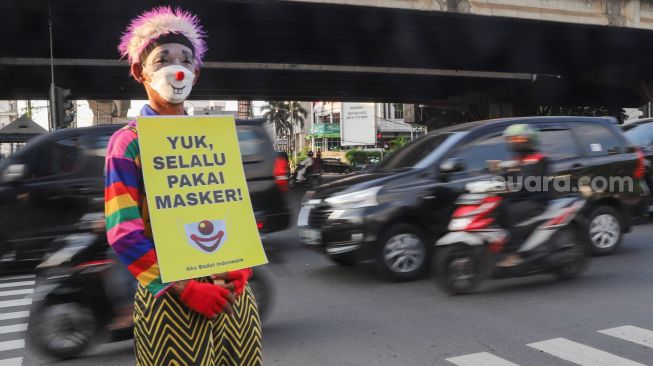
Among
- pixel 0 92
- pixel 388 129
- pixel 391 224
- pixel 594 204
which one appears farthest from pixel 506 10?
pixel 388 129

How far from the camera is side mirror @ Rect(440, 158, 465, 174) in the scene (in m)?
6.64

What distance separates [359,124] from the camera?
Result: 44.3 m

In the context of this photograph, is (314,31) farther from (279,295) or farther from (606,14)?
(279,295)

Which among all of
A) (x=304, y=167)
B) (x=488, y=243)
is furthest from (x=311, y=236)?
(x=304, y=167)

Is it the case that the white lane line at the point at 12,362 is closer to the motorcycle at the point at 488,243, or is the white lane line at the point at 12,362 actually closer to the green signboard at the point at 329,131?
the motorcycle at the point at 488,243

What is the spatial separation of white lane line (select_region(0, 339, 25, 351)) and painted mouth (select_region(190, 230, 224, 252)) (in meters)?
3.69

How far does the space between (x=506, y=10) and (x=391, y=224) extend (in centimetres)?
1572

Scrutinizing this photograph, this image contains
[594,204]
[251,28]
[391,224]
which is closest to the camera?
[391,224]

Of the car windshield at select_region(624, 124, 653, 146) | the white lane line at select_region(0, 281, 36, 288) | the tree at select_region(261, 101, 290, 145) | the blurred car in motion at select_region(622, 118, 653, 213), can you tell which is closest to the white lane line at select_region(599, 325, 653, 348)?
the blurred car in motion at select_region(622, 118, 653, 213)

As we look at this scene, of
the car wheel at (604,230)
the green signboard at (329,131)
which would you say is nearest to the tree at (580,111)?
the green signboard at (329,131)

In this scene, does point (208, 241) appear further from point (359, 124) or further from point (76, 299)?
point (359, 124)

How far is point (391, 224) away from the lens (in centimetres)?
670

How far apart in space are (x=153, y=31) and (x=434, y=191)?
5158 millimetres

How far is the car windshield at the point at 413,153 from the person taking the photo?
7.32 meters
